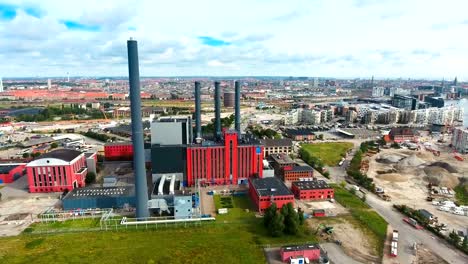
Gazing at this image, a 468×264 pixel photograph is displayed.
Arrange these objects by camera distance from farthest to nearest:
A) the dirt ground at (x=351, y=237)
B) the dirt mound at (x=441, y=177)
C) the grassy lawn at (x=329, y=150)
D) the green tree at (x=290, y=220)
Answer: the grassy lawn at (x=329, y=150)
the dirt mound at (x=441, y=177)
the green tree at (x=290, y=220)
the dirt ground at (x=351, y=237)

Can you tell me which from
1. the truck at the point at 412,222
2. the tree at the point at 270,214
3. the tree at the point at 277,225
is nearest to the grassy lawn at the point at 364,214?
the truck at the point at 412,222

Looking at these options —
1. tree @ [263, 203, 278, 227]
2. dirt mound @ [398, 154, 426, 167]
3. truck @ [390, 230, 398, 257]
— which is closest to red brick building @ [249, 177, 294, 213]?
tree @ [263, 203, 278, 227]

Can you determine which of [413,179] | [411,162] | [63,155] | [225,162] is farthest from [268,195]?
[411,162]

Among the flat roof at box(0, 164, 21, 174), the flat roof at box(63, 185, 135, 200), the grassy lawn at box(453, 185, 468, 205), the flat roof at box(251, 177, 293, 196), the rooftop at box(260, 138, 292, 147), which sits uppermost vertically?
the rooftop at box(260, 138, 292, 147)

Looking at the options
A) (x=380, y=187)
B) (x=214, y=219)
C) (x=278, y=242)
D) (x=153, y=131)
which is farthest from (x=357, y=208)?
(x=153, y=131)

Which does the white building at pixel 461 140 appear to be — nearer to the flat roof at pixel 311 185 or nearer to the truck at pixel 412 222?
the truck at pixel 412 222

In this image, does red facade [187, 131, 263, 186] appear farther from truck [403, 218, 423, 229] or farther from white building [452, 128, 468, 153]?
white building [452, 128, 468, 153]

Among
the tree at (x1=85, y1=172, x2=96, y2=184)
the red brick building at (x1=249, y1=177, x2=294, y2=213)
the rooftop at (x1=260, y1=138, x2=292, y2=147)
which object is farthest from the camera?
the rooftop at (x1=260, y1=138, x2=292, y2=147)
